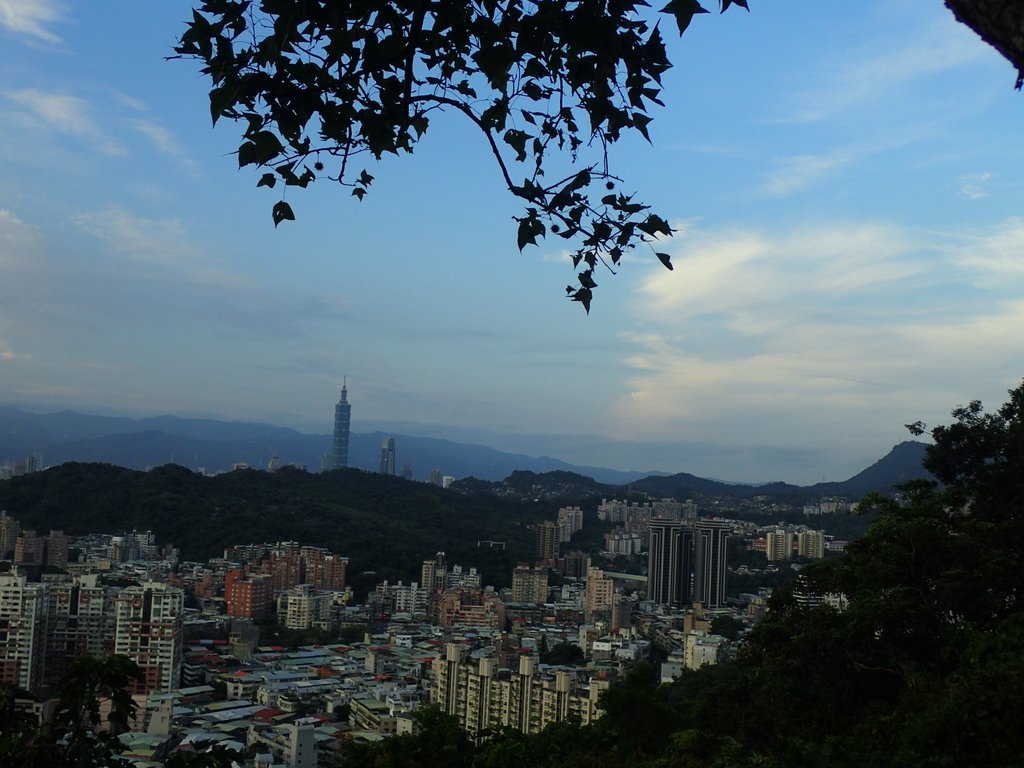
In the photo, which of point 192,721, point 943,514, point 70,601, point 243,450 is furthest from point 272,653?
point 243,450

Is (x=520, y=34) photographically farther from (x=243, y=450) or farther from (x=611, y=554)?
(x=243, y=450)

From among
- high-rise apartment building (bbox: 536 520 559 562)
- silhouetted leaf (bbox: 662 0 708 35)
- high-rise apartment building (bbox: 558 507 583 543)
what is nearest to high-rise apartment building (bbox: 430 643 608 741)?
silhouetted leaf (bbox: 662 0 708 35)

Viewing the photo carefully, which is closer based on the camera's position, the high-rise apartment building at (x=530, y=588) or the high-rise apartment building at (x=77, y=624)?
the high-rise apartment building at (x=77, y=624)

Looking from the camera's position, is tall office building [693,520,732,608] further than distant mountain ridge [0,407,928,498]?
No

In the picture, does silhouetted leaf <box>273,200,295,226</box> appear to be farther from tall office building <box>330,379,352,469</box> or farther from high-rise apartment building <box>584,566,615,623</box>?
tall office building <box>330,379,352,469</box>

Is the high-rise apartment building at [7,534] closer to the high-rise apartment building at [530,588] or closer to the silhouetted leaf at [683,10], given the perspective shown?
the high-rise apartment building at [530,588]

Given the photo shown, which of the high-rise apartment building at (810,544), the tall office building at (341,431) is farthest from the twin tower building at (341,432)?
the high-rise apartment building at (810,544)
